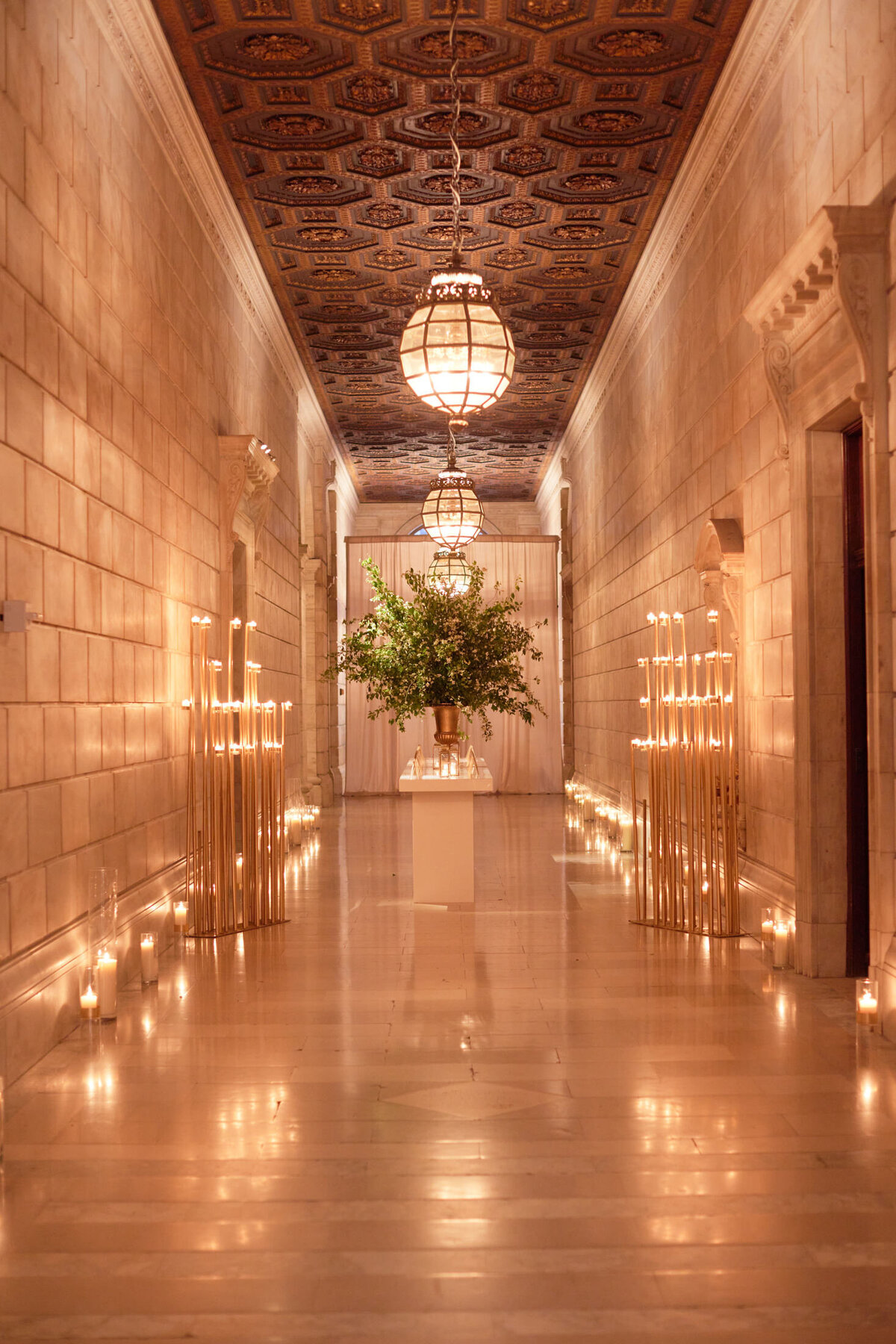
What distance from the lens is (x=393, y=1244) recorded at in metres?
3.00

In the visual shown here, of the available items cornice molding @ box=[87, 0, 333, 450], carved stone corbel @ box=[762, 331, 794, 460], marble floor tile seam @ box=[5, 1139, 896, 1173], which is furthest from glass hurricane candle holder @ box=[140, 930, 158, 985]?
cornice molding @ box=[87, 0, 333, 450]

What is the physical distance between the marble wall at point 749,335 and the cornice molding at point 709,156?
0.05ft

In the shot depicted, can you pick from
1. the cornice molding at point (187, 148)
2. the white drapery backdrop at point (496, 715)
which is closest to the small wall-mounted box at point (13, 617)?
the cornice molding at point (187, 148)

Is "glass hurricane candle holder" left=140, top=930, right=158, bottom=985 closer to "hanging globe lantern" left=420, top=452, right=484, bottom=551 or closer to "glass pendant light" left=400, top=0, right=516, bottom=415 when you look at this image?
"glass pendant light" left=400, top=0, right=516, bottom=415

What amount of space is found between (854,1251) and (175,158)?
6.76 m

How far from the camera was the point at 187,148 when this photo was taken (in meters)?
7.56

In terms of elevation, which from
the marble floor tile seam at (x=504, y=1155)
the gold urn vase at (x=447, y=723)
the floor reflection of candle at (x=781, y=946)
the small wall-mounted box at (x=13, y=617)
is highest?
the small wall-mounted box at (x=13, y=617)

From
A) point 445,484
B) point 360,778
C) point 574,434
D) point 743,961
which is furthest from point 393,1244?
point 360,778

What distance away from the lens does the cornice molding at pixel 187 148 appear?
20.1 feet

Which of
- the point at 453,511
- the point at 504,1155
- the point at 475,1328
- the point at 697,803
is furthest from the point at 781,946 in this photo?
the point at 453,511

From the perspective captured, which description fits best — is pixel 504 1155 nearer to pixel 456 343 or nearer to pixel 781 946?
pixel 781 946

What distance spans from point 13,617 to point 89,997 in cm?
169

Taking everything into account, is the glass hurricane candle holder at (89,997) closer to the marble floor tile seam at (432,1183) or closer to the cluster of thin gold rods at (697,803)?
the marble floor tile seam at (432,1183)

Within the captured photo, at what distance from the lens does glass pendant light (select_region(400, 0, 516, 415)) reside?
5.77 m
